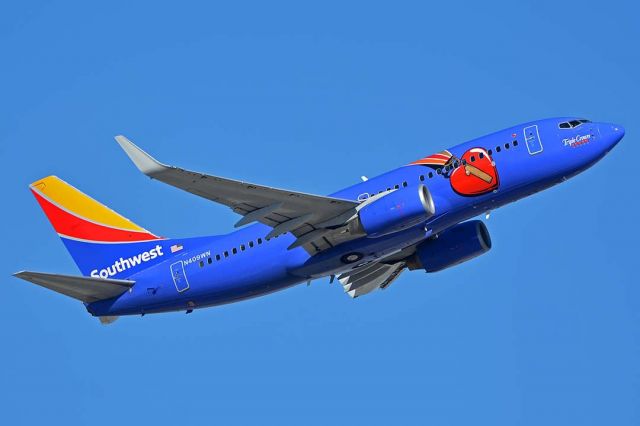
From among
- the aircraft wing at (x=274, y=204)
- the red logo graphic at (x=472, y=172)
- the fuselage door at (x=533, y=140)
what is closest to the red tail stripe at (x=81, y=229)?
the aircraft wing at (x=274, y=204)

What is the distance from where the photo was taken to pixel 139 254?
183ft

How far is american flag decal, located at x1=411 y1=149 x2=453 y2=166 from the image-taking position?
50500 millimetres

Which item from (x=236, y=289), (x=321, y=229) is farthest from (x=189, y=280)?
(x=321, y=229)

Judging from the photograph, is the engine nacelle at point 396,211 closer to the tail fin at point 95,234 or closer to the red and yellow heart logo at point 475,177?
the red and yellow heart logo at point 475,177

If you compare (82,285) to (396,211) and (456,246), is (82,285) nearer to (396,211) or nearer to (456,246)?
(396,211)

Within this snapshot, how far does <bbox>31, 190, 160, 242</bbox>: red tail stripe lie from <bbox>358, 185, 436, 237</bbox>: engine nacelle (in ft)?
A: 40.7

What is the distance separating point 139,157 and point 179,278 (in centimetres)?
1194

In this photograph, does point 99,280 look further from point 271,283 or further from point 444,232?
point 444,232

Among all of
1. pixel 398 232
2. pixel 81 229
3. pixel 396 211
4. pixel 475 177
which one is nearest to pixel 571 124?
pixel 475 177

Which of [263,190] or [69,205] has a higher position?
[69,205]

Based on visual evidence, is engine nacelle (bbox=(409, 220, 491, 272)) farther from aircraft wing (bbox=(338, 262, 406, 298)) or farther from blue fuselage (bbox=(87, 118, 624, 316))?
blue fuselage (bbox=(87, 118, 624, 316))

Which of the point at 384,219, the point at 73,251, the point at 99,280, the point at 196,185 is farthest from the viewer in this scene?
the point at 73,251

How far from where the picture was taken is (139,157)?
139 ft

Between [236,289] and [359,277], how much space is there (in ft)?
24.8
